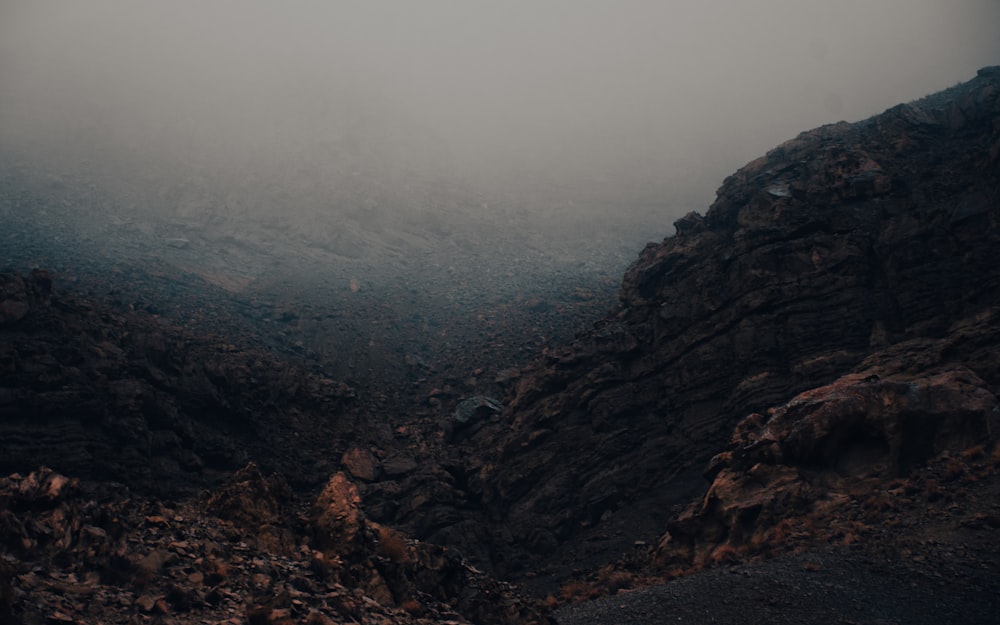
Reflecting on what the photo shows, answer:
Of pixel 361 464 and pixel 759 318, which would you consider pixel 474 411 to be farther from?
pixel 759 318

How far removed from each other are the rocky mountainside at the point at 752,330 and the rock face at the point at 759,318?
0.06 metres

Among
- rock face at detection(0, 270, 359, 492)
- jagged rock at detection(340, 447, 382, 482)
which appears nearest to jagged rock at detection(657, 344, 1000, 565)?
jagged rock at detection(340, 447, 382, 482)

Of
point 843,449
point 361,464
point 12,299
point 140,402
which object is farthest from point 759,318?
point 12,299

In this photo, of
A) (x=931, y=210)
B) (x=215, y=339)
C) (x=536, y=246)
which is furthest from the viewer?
(x=536, y=246)

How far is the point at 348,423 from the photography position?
29625mm

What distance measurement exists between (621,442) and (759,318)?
24.7 feet

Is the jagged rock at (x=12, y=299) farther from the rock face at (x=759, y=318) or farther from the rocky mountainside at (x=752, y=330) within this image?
the rock face at (x=759, y=318)

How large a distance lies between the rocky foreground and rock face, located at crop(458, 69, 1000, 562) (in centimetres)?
11

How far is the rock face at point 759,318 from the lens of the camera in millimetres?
23422

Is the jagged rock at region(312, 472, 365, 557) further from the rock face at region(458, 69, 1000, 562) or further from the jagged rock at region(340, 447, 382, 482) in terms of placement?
the jagged rock at region(340, 447, 382, 482)

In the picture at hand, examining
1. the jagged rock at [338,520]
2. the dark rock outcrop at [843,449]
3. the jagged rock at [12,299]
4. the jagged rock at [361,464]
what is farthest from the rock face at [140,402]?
the dark rock outcrop at [843,449]

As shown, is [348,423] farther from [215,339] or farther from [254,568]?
[254,568]

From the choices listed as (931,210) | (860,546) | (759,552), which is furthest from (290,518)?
(931,210)

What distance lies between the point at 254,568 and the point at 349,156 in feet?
204
